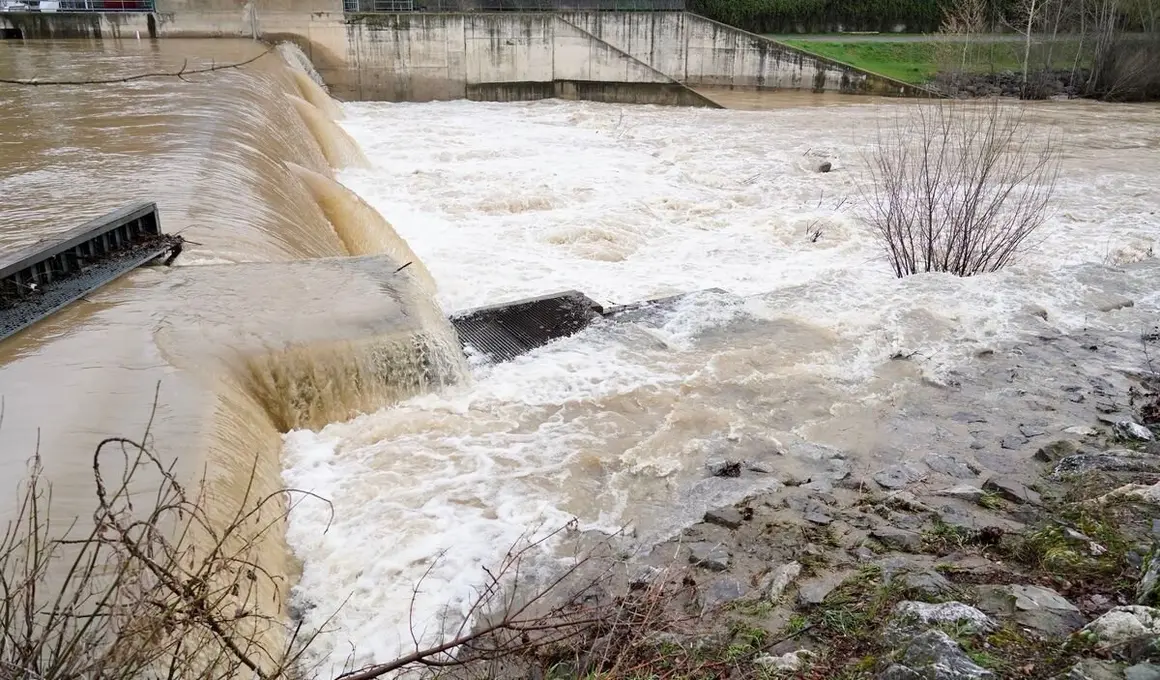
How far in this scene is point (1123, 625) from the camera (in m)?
3.34

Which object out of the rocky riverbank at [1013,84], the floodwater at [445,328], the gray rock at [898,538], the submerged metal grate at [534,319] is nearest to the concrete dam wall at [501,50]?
the rocky riverbank at [1013,84]

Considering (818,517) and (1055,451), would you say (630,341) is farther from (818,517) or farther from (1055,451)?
(1055,451)

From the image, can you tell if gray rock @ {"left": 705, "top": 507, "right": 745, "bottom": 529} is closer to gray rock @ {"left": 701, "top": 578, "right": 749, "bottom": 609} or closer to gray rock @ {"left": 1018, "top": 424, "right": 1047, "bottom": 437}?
gray rock @ {"left": 701, "top": 578, "right": 749, "bottom": 609}

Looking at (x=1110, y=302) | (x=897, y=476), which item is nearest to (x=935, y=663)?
(x=897, y=476)

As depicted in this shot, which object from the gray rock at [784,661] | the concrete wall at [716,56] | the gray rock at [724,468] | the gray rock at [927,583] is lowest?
the gray rock at [724,468]

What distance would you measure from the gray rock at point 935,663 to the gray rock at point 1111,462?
2.69 meters

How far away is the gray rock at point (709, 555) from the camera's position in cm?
469

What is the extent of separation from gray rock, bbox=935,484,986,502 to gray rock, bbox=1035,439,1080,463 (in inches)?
30.5

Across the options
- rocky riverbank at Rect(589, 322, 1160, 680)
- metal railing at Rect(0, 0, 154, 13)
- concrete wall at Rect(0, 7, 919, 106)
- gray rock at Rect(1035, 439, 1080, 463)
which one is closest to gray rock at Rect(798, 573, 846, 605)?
rocky riverbank at Rect(589, 322, 1160, 680)

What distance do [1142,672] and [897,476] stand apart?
8.98 feet

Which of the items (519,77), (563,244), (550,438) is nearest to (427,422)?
(550,438)

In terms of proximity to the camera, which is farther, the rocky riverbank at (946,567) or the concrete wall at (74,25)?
the concrete wall at (74,25)

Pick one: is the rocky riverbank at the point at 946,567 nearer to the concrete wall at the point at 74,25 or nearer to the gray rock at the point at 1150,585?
the gray rock at the point at 1150,585

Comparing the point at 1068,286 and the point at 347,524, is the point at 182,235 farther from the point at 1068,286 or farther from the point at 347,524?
the point at 1068,286
